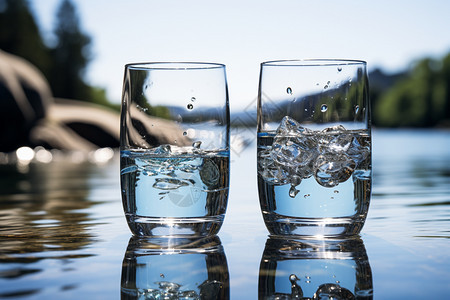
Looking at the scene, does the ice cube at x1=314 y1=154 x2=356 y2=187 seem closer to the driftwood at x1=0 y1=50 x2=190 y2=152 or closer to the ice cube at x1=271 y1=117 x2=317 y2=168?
the ice cube at x1=271 y1=117 x2=317 y2=168

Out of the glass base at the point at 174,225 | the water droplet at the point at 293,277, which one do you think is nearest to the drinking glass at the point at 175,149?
the glass base at the point at 174,225

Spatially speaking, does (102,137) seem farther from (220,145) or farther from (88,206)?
(220,145)

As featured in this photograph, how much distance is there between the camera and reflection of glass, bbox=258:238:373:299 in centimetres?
86

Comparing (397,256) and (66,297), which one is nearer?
(66,297)

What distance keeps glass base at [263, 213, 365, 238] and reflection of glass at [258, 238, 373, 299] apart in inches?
1.1

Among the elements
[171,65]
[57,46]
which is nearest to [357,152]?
[171,65]

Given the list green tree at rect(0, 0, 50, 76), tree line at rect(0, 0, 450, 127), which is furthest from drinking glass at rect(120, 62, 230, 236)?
green tree at rect(0, 0, 50, 76)

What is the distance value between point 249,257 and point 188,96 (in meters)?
0.39

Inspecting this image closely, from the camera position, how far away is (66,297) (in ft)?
2.77

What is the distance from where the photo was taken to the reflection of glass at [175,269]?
0.87m

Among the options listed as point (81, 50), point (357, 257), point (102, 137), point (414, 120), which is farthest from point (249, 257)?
point (414, 120)

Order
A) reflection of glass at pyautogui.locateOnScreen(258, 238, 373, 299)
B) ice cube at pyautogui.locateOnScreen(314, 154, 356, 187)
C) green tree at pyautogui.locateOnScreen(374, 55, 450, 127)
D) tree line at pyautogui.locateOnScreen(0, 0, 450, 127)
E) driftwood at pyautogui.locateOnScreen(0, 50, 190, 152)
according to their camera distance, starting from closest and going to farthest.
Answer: reflection of glass at pyautogui.locateOnScreen(258, 238, 373, 299), ice cube at pyautogui.locateOnScreen(314, 154, 356, 187), driftwood at pyautogui.locateOnScreen(0, 50, 190, 152), tree line at pyautogui.locateOnScreen(0, 0, 450, 127), green tree at pyautogui.locateOnScreen(374, 55, 450, 127)

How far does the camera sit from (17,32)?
29.5m

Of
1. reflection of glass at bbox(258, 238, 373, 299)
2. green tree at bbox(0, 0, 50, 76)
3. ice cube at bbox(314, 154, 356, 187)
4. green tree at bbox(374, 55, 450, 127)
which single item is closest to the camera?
reflection of glass at bbox(258, 238, 373, 299)
